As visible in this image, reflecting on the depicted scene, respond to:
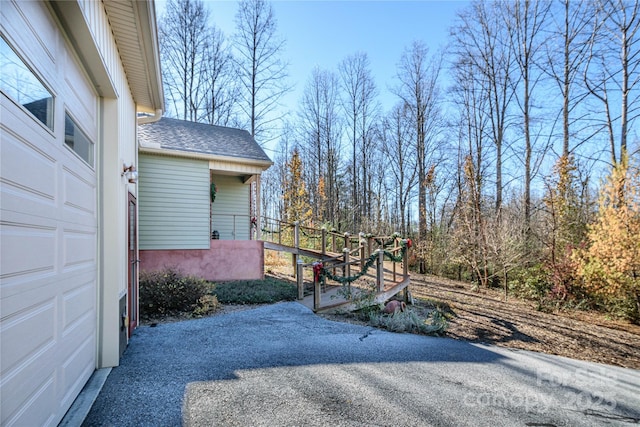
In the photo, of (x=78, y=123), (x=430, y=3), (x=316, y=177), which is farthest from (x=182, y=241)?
(x=316, y=177)

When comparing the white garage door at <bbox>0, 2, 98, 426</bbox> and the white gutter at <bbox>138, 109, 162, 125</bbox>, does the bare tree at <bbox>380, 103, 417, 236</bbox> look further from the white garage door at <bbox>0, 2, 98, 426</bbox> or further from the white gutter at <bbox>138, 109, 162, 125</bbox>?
the white garage door at <bbox>0, 2, 98, 426</bbox>

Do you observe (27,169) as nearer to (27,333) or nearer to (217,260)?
(27,333)

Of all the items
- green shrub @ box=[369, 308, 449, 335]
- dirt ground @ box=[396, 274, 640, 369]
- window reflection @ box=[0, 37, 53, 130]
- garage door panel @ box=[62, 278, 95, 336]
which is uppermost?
window reflection @ box=[0, 37, 53, 130]

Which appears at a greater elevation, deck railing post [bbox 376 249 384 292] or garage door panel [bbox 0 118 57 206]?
garage door panel [bbox 0 118 57 206]

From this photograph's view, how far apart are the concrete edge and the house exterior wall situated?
2.6 inches

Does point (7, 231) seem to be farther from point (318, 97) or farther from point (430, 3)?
point (318, 97)

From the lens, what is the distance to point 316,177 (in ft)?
79.2

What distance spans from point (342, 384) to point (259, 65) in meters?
19.2

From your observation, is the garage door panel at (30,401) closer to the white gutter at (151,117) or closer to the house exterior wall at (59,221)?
the house exterior wall at (59,221)

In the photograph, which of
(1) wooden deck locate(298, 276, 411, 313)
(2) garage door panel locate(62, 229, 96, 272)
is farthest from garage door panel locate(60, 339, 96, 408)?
(1) wooden deck locate(298, 276, 411, 313)

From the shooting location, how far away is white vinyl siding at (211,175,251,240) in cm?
1201

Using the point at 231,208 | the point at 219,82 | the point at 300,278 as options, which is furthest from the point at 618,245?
the point at 219,82

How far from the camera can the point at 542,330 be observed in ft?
23.0

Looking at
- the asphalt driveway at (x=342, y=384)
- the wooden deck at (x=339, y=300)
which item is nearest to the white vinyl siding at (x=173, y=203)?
the wooden deck at (x=339, y=300)
